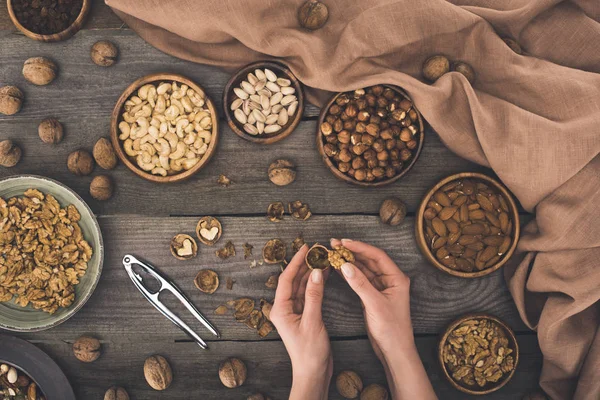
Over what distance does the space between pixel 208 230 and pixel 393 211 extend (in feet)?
1.63

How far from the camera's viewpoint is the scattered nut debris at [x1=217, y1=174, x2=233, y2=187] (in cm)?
123

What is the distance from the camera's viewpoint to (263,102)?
3.82ft

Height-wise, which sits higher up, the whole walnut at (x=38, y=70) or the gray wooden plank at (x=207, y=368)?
the whole walnut at (x=38, y=70)

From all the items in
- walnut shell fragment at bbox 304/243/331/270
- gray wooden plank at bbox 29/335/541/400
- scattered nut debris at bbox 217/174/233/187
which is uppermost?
scattered nut debris at bbox 217/174/233/187

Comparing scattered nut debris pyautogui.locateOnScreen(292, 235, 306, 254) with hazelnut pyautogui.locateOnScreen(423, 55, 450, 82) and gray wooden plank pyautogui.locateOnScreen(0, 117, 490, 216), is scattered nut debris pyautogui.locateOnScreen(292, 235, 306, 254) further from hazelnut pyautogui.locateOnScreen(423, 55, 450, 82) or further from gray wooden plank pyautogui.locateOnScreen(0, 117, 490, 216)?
hazelnut pyautogui.locateOnScreen(423, 55, 450, 82)

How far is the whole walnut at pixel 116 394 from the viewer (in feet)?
3.98

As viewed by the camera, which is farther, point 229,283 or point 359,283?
point 229,283

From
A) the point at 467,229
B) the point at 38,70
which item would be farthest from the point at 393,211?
the point at 38,70

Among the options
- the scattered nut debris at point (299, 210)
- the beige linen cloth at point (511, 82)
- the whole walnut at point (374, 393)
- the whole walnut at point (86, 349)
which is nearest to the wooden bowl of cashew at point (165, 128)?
the beige linen cloth at point (511, 82)

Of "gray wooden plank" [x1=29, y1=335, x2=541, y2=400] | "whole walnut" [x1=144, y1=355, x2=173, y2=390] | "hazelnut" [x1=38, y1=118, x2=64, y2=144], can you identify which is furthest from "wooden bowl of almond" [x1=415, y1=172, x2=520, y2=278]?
"hazelnut" [x1=38, y1=118, x2=64, y2=144]

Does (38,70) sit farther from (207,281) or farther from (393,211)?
(393,211)

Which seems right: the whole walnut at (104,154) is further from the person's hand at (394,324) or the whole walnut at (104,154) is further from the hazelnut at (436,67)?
the hazelnut at (436,67)

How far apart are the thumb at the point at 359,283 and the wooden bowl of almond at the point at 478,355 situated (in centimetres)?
24

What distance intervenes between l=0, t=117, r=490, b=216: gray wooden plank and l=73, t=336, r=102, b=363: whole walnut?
347mm
